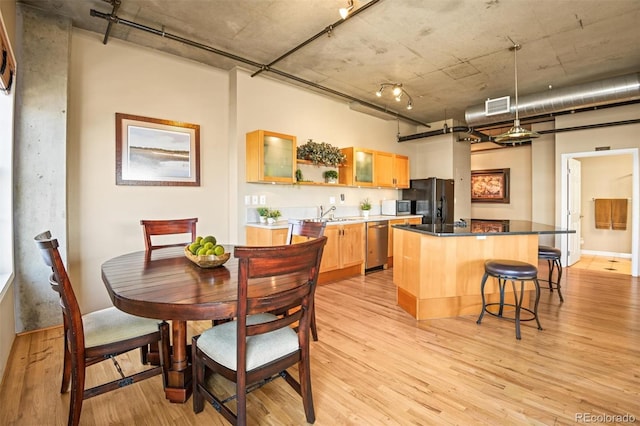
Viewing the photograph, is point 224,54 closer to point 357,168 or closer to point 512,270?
point 357,168

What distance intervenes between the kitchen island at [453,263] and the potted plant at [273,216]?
1923 mm

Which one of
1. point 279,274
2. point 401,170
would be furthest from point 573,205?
point 279,274

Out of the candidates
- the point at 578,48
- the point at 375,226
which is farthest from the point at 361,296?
the point at 578,48

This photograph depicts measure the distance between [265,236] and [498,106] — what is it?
13.1 ft

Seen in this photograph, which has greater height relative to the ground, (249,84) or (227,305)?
(249,84)

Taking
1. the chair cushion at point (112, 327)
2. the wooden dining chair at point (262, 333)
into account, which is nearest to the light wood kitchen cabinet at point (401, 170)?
the wooden dining chair at point (262, 333)

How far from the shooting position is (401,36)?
346 cm

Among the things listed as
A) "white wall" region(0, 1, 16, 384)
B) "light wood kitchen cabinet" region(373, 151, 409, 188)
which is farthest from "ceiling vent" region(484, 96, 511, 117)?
"white wall" region(0, 1, 16, 384)

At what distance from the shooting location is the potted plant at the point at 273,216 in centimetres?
447

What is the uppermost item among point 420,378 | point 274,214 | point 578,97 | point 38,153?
point 578,97

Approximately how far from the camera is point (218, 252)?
198 centimetres

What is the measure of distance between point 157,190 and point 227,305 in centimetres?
289

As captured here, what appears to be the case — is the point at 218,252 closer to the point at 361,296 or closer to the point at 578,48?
the point at 361,296

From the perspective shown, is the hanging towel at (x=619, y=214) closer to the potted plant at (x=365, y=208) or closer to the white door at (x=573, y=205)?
the white door at (x=573, y=205)
